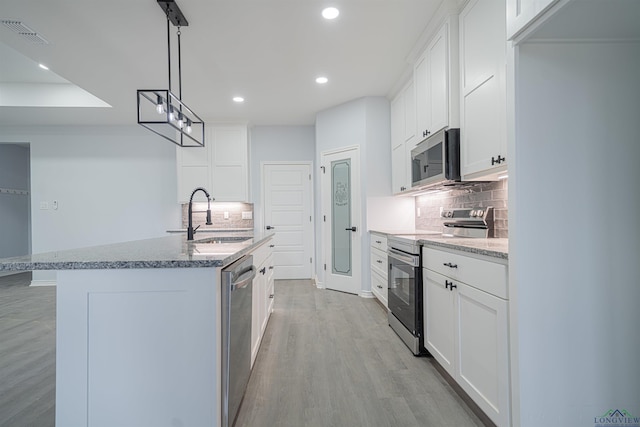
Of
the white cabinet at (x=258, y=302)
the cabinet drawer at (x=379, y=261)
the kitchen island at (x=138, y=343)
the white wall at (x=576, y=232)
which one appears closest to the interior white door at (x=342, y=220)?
the cabinet drawer at (x=379, y=261)

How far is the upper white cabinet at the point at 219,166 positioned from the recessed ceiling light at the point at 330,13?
9.66 ft

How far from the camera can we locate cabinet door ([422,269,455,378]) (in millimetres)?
1925

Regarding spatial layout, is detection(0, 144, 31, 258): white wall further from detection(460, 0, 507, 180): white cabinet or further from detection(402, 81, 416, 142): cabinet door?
detection(460, 0, 507, 180): white cabinet

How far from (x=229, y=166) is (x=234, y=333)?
400cm

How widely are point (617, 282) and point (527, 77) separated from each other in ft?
2.91

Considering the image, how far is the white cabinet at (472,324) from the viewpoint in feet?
4.68

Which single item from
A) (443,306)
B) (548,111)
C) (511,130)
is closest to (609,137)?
(548,111)

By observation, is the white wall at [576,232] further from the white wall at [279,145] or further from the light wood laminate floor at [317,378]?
the white wall at [279,145]

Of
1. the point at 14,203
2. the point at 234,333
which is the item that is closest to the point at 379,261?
the point at 234,333

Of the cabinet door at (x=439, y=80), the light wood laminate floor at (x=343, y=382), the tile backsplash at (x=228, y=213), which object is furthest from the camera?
the tile backsplash at (x=228, y=213)

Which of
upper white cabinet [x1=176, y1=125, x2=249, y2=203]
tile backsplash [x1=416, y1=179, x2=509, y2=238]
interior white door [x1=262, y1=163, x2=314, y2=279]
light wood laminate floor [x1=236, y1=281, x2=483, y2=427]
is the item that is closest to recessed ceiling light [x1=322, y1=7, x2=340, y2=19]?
tile backsplash [x1=416, y1=179, x2=509, y2=238]

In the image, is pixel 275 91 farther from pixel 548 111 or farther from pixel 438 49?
pixel 548 111

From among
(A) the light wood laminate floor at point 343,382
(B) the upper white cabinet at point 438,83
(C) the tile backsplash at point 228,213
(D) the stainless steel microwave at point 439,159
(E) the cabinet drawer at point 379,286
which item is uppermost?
(B) the upper white cabinet at point 438,83

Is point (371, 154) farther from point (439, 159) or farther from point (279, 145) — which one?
point (279, 145)
